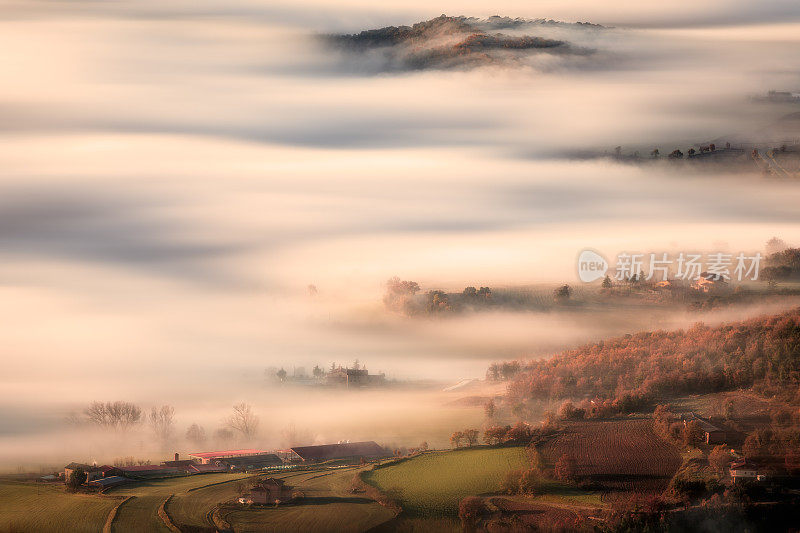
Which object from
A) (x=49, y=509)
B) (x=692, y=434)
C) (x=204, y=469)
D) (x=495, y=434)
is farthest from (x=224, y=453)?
(x=692, y=434)

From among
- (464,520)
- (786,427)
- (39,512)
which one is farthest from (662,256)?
(39,512)

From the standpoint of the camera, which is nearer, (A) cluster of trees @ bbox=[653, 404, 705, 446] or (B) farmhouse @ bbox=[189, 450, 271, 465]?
(A) cluster of trees @ bbox=[653, 404, 705, 446]

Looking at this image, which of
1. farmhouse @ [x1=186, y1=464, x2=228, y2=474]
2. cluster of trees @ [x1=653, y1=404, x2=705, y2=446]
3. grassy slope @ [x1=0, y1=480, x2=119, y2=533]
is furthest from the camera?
farmhouse @ [x1=186, y1=464, x2=228, y2=474]

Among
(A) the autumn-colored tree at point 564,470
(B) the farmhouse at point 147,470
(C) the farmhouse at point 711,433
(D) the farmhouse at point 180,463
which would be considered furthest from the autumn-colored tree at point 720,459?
(B) the farmhouse at point 147,470

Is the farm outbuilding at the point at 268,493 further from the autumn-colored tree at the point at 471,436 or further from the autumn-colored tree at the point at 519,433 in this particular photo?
the autumn-colored tree at the point at 519,433

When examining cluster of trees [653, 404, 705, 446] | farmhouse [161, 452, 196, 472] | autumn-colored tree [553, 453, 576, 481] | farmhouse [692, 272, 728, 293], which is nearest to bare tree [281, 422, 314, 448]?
farmhouse [161, 452, 196, 472]

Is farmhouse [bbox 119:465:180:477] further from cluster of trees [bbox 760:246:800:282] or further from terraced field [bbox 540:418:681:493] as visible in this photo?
cluster of trees [bbox 760:246:800:282]

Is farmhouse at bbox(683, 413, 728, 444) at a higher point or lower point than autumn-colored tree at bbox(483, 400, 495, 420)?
lower
